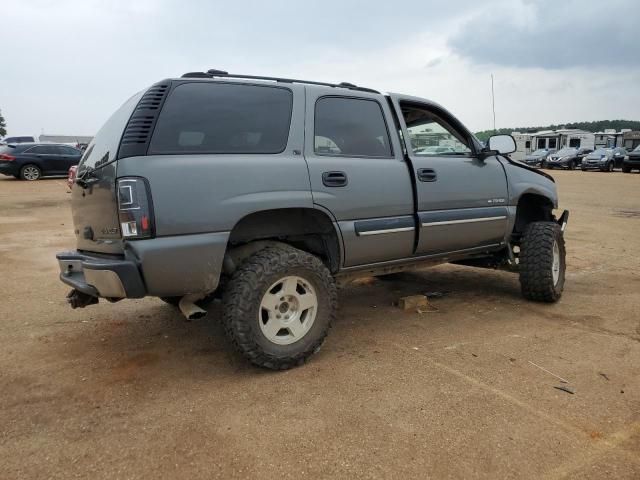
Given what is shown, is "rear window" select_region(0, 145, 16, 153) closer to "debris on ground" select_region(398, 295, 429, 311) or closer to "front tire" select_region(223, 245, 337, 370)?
"debris on ground" select_region(398, 295, 429, 311)

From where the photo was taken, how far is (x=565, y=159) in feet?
108

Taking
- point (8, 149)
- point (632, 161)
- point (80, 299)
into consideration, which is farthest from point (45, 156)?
point (632, 161)

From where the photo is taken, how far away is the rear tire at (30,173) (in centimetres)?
1869

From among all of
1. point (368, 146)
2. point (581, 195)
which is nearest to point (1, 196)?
point (368, 146)

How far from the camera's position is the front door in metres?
3.99

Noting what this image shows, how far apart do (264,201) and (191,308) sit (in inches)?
31.9

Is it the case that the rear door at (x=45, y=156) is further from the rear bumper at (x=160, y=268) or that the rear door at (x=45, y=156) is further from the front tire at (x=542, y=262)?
the front tire at (x=542, y=262)

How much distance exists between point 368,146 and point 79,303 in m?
2.32

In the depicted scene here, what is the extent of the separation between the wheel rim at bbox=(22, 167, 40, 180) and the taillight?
1884 centimetres

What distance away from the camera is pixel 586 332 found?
393 cm

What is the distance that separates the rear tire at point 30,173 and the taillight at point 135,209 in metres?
18.8

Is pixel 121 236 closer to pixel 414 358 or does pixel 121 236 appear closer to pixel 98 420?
pixel 98 420

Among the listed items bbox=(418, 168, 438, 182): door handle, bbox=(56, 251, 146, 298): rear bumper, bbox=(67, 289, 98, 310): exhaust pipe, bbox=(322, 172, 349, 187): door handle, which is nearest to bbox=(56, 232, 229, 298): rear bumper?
bbox=(56, 251, 146, 298): rear bumper

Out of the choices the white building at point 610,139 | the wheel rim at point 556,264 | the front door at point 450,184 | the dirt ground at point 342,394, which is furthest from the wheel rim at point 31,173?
the white building at point 610,139
